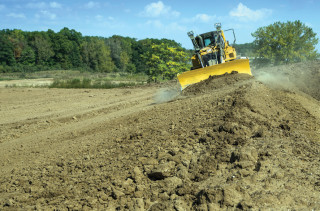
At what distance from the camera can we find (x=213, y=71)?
13500 mm

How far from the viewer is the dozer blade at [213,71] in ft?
43.2

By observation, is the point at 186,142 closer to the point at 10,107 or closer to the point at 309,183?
the point at 309,183

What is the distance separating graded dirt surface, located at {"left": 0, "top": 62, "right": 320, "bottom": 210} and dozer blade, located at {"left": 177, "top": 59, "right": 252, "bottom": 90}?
450cm

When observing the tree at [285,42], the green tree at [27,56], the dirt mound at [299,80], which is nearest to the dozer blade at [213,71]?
Answer: the dirt mound at [299,80]

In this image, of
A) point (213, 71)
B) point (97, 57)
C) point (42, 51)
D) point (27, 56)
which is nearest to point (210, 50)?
point (213, 71)

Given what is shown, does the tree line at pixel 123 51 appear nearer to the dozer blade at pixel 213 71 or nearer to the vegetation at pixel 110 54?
the vegetation at pixel 110 54

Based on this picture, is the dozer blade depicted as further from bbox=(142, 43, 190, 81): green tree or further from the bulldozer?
bbox=(142, 43, 190, 81): green tree

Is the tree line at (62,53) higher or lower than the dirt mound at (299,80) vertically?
higher

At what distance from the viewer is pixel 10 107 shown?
56.7 ft

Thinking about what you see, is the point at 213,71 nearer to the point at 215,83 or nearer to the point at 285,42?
the point at 215,83

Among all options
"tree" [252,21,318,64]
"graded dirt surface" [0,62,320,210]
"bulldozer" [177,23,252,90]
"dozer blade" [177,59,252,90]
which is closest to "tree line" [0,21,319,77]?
"tree" [252,21,318,64]

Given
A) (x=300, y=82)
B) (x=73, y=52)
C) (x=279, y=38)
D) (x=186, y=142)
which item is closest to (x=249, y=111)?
(x=186, y=142)

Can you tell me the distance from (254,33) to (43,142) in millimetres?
29630

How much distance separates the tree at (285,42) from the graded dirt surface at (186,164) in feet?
84.8
